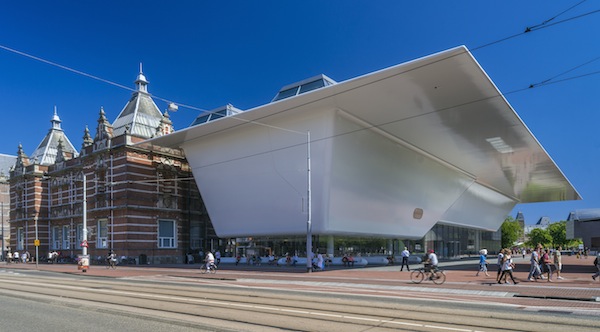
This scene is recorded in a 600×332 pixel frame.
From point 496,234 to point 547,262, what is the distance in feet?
218

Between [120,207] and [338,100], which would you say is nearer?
[338,100]

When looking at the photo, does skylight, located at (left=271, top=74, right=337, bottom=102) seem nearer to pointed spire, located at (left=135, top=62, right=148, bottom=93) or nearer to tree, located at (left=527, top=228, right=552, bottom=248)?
pointed spire, located at (left=135, top=62, right=148, bottom=93)

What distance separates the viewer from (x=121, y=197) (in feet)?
142

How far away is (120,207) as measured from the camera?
141ft

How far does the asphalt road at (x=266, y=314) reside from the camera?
31.3 feet

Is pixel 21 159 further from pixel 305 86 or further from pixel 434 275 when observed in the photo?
pixel 434 275

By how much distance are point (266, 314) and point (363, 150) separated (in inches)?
1022

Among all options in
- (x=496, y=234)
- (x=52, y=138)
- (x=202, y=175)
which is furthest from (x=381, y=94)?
(x=496, y=234)

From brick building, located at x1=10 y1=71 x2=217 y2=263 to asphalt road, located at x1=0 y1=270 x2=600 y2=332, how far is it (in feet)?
87.2

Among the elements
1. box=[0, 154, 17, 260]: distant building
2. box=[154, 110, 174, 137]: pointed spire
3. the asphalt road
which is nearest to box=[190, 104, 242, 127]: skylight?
box=[154, 110, 174, 137]: pointed spire

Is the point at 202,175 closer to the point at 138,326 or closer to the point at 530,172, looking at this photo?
the point at 138,326

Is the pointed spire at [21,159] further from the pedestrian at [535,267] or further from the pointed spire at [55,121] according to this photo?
the pedestrian at [535,267]

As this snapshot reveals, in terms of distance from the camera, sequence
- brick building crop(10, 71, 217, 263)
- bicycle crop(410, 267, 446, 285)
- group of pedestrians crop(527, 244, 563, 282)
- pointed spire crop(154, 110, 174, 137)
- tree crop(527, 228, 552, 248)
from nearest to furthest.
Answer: bicycle crop(410, 267, 446, 285), group of pedestrians crop(527, 244, 563, 282), brick building crop(10, 71, 217, 263), pointed spire crop(154, 110, 174, 137), tree crop(527, 228, 552, 248)

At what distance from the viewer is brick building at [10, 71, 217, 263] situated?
4369cm
